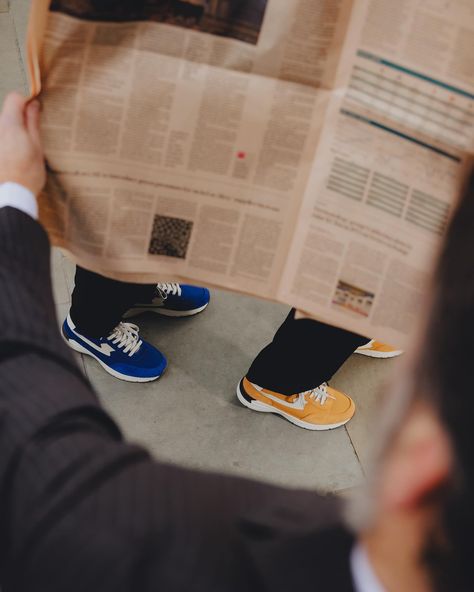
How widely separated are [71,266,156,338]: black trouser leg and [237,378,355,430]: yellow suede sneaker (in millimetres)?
322

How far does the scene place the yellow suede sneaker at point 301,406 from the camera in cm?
122

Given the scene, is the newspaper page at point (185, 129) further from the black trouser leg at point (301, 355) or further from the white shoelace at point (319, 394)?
the white shoelace at point (319, 394)

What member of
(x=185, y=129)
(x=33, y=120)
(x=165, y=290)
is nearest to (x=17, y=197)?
(x=33, y=120)

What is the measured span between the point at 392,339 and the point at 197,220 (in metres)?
0.32

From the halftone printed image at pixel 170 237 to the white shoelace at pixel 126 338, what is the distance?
511 millimetres

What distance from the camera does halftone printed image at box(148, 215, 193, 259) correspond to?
2.47 feet

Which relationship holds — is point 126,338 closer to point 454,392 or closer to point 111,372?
point 111,372

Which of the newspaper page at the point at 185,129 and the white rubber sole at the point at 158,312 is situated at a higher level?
the newspaper page at the point at 185,129

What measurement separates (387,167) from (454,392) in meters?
0.50

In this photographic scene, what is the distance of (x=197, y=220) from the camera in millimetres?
753

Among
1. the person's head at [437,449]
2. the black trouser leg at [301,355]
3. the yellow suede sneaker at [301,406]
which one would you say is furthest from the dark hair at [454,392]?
the yellow suede sneaker at [301,406]

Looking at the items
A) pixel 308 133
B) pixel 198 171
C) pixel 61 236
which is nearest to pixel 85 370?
pixel 61 236

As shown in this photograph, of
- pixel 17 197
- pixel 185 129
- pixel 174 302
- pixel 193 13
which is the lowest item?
pixel 174 302

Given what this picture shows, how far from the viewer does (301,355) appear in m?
1.09
